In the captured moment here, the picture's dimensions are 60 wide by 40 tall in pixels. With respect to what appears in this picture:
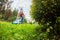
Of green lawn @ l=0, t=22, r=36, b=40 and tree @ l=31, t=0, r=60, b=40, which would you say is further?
green lawn @ l=0, t=22, r=36, b=40

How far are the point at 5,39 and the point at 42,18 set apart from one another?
1329mm

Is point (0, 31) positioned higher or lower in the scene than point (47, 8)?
lower

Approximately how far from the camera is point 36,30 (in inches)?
328

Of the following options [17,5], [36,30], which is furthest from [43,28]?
[17,5]

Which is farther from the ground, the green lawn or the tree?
the tree

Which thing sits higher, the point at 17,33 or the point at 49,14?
the point at 49,14

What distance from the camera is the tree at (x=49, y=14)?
25.2ft

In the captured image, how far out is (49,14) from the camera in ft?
25.8

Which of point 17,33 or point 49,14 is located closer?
point 49,14

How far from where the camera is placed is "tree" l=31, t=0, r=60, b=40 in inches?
303

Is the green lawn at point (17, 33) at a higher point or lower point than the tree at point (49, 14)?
lower

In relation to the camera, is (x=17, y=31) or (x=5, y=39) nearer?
(x=5, y=39)

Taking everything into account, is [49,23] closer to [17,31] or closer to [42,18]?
[42,18]

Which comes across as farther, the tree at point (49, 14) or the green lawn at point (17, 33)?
the green lawn at point (17, 33)
